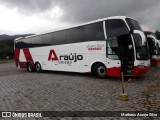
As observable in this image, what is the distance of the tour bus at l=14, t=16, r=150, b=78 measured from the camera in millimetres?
11672

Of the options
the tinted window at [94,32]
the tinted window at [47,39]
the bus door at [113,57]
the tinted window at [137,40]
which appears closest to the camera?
the tinted window at [137,40]

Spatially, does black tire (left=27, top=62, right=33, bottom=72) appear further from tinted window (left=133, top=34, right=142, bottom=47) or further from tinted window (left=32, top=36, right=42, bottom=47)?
tinted window (left=133, top=34, right=142, bottom=47)

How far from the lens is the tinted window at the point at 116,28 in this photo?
38.4 feet

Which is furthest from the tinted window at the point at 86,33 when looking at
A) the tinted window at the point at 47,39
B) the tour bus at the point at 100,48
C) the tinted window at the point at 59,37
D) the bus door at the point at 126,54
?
the tinted window at the point at 47,39

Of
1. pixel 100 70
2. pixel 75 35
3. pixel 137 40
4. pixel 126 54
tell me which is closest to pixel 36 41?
pixel 75 35

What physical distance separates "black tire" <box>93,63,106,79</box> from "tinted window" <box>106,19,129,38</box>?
1896 mm

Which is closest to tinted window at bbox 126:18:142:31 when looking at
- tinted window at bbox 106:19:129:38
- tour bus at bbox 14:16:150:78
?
tour bus at bbox 14:16:150:78

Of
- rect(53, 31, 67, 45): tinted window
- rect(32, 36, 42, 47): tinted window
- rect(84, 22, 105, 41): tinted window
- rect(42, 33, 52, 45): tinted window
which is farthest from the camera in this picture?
rect(32, 36, 42, 47): tinted window

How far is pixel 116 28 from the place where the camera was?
12.0m

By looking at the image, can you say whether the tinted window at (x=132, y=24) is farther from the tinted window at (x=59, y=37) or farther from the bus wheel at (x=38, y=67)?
the bus wheel at (x=38, y=67)

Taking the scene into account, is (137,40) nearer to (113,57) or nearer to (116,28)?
(116,28)

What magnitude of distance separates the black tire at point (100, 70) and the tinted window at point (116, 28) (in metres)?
1.90

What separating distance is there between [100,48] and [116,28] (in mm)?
1554

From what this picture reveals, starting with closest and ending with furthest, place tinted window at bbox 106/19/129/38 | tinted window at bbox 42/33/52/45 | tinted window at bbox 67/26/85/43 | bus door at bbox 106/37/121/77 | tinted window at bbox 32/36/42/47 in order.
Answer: tinted window at bbox 106/19/129/38 < bus door at bbox 106/37/121/77 < tinted window at bbox 67/26/85/43 < tinted window at bbox 42/33/52/45 < tinted window at bbox 32/36/42/47
